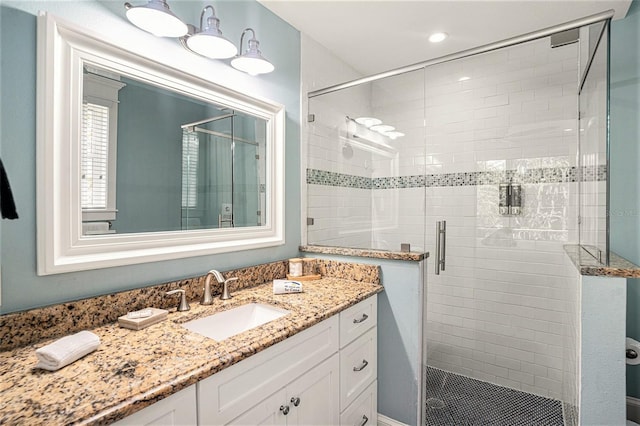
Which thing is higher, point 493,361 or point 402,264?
point 402,264

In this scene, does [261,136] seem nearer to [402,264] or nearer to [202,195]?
[202,195]

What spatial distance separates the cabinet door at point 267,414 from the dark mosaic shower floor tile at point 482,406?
130 centimetres

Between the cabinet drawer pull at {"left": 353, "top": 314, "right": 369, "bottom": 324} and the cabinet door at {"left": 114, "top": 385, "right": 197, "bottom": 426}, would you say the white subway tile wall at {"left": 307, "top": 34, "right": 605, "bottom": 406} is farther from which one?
the cabinet door at {"left": 114, "top": 385, "right": 197, "bottom": 426}

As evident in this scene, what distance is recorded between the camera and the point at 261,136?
2.02 metres

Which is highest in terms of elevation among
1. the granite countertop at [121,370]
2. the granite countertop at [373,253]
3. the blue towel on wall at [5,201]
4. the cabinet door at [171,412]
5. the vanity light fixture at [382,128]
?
the vanity light fixture at [382,128]

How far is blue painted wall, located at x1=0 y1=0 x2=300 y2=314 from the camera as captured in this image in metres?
1.04

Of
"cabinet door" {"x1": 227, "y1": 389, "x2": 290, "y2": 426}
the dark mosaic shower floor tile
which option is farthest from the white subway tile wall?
"cabinet door" {"x1": 227, "y1": 389, "x2": 290, "y2": 426}

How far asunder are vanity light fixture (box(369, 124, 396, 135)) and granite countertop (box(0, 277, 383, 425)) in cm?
170

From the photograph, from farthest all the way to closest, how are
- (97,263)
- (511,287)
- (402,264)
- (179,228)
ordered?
(511,287) → (402,264) → (179,228) → (97,263)

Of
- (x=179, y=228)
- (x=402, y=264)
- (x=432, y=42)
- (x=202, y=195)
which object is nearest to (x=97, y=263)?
(x=179, y=228)

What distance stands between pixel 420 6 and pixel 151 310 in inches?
88.9

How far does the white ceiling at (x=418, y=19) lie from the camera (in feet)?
6.56

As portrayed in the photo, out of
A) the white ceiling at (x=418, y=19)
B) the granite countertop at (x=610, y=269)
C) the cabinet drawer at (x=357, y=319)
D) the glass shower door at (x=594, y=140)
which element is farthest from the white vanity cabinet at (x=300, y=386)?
the white ceiling at (x=418, y=19)

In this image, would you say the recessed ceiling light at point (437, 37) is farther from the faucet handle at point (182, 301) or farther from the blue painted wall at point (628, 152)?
the faucet handle at point (182, 301)
